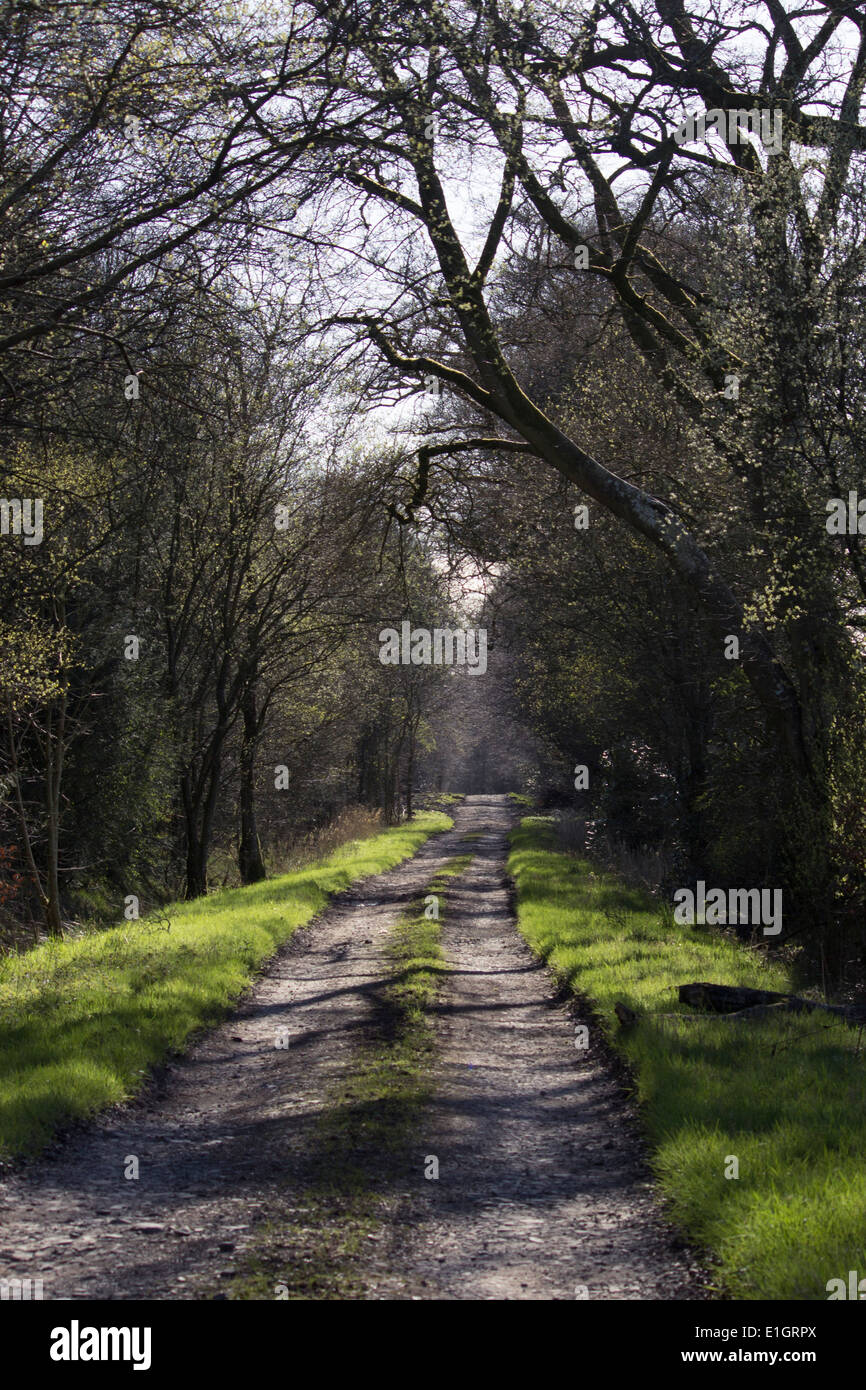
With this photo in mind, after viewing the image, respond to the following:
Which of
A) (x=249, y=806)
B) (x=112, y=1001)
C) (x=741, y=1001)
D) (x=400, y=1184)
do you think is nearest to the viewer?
(x=400, y=1184)

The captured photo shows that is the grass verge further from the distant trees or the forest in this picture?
the distant trees

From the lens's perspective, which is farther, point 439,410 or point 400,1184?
point 439,410

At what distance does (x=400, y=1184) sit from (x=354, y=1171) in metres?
0.28

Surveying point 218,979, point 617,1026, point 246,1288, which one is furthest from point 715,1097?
point 218,979

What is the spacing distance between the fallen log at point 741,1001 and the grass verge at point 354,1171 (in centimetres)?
221

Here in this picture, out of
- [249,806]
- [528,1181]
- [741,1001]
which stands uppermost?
[249,806]

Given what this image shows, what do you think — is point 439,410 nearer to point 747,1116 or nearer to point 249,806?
point 249,806

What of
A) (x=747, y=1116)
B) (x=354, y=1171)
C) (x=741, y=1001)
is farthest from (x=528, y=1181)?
(x=741, y=1001)

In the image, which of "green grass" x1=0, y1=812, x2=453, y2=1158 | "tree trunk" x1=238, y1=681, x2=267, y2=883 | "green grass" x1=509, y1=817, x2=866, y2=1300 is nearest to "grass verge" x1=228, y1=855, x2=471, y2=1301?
"green grass" x1=509, y1=817, x2=866, y2=1300

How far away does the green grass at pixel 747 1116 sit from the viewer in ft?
15.0

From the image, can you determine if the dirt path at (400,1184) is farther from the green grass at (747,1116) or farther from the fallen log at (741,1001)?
the fallen log at (741,1001)

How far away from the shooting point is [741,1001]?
9.23m

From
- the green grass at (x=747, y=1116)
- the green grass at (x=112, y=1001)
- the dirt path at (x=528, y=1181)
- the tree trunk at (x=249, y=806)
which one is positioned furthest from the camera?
the tree trunk at (x=249, y=806)

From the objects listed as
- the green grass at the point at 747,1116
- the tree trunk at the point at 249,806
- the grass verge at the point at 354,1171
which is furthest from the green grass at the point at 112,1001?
the tree trunk at the point at 249,806
